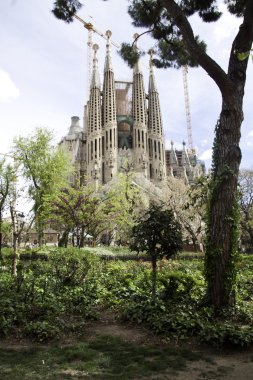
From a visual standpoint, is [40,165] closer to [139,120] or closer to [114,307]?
[114,307]

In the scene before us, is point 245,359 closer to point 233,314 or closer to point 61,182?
point 233,314

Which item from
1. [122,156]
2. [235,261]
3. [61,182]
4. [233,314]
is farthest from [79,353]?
[122,156]

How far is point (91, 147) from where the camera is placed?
89688mm

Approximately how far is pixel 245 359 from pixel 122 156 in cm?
8366

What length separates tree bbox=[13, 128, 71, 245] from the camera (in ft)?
99.3

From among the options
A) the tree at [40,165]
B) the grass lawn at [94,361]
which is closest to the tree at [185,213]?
the tree at [40,165]

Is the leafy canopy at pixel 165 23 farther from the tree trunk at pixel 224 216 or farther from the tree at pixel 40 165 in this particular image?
the tree at pixel 40 165

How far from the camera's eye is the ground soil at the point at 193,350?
16.0 feet

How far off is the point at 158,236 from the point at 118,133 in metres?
87.3

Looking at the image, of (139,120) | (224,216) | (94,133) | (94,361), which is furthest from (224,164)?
(139,120)

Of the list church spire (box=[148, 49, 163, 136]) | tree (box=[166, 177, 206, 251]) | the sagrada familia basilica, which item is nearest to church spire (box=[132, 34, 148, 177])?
the sagrada familia basilica

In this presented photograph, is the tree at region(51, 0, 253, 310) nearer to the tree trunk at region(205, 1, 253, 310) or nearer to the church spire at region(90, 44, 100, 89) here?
the tree trunk at region(205, 1, 253, 310)

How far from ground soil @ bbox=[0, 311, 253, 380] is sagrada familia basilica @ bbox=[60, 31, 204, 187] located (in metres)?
76.2

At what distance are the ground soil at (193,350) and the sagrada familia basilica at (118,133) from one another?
7615 cm
